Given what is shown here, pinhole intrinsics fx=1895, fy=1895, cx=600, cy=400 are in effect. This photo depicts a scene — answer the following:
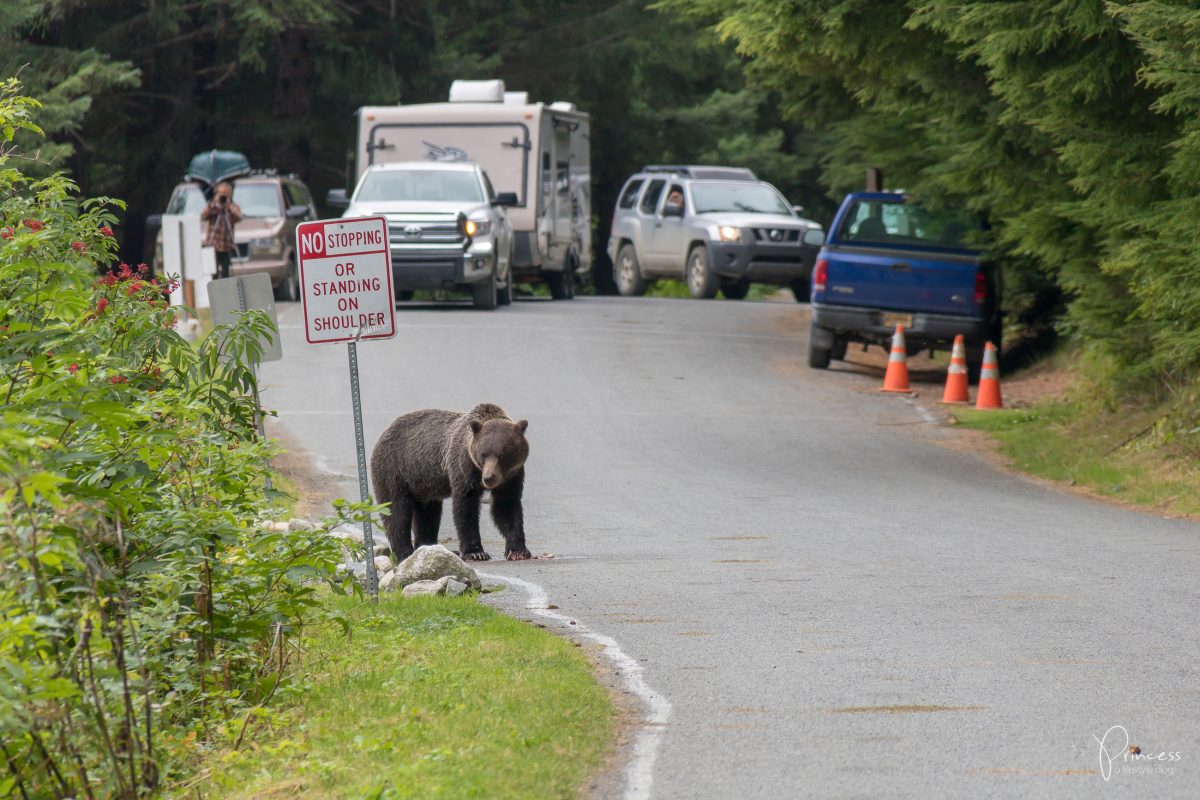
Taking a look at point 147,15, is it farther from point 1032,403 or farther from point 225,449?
point 225,449

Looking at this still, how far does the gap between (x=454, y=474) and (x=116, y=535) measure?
5.22 meters

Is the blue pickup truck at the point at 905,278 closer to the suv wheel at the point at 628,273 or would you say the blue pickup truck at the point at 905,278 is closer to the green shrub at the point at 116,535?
the suv wheel at the point at 628,273

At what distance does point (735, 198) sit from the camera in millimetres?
33844

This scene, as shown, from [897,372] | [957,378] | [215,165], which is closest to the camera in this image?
[957,378]

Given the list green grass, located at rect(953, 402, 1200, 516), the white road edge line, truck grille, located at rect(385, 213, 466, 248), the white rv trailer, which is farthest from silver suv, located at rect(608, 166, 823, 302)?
the white road edge line

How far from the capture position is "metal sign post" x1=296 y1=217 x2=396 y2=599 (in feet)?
36.0

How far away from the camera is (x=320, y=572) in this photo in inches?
341

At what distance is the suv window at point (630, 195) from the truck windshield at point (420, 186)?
8.12 metres

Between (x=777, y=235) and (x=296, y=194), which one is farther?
(x=296, y=194)

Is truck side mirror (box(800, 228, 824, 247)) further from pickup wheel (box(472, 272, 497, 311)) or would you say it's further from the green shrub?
the green shrub

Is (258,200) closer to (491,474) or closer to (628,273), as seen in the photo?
(628,273)

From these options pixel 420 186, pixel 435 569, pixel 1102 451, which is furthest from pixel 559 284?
pixel 435 569

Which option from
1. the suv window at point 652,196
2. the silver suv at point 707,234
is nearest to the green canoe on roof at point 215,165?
the silver suv at point 707,234

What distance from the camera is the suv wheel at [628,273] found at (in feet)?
118
